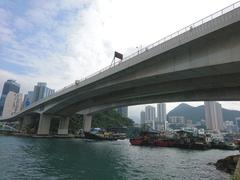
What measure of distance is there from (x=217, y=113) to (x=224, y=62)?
192 m

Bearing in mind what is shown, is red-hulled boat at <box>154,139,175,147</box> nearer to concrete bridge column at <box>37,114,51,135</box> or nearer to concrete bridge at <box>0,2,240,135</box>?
concrete bridge at <box>0,2,240,135</box>

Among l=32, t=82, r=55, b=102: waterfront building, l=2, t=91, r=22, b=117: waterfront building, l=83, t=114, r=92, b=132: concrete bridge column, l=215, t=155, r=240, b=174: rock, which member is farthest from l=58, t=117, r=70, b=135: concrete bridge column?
l=32, t=82, r=55, b=102: waterfront building

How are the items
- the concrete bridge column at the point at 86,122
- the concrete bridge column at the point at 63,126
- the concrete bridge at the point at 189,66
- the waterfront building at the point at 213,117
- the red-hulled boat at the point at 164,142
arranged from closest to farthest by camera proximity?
the concrete bridge at the point at 189,66
the red-hulled boat at the point at 164,142
the concrete bridge column at the point at 63,126
the concrete bridge column at the point at 86,122
the waterfront building at the point at 213,117

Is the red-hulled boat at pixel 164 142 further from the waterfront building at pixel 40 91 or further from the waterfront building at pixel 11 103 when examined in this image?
the waterfront building at pixel 40 91

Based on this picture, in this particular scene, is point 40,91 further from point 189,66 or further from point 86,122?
point 189,66

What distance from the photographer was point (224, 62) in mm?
16578

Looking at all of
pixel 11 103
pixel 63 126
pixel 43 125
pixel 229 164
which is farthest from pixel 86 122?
pixel 11 103

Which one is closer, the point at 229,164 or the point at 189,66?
the point at 189,66

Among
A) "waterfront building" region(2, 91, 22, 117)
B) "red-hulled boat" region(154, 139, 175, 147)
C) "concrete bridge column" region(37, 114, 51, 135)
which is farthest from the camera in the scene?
"waterfront building" region(2, 91, 22, 117)

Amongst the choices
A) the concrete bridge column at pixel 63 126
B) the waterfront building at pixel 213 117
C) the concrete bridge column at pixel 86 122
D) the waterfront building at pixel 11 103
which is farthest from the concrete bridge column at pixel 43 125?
the waterfront building at pixel 213 117

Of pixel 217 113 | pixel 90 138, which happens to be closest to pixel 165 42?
pixel 90 138

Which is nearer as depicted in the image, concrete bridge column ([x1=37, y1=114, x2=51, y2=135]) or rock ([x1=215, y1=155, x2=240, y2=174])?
rock ([x1=215, y1=155, x2=240, y2=174])

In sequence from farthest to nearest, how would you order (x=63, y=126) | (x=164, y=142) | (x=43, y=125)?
(x=63, y=126), (x=43, y=125), (x=164, y=142)

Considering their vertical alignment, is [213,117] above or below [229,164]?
above
